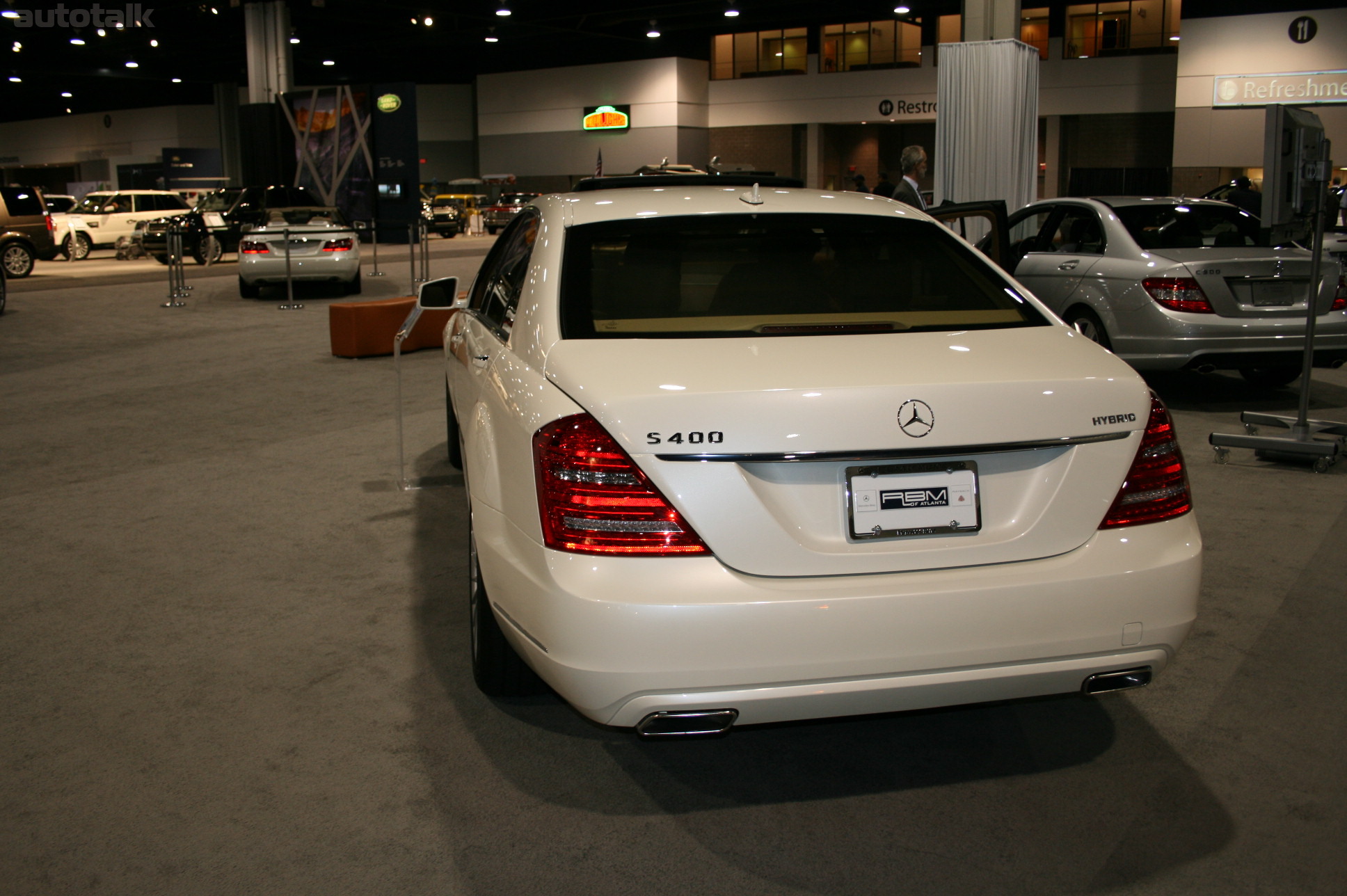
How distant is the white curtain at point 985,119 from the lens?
43.3 ft

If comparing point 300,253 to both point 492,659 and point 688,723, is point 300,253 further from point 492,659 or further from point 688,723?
point 688,723

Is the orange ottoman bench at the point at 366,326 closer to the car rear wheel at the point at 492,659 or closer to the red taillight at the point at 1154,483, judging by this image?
the car rear wheel at the point at 492,659

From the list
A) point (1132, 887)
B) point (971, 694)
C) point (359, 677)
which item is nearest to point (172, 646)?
point (359, 677)

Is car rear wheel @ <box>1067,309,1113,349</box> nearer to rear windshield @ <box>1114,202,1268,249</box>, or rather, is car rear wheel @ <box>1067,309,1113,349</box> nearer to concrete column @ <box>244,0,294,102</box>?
rear windshield @ <box>1114,202,1268,249</box>

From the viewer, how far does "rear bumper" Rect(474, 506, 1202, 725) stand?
2455 millimetres

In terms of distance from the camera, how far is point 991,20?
1352 centimetres

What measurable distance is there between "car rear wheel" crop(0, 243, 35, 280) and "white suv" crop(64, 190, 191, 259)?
19.6ft

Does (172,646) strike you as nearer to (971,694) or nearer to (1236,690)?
(971,694)

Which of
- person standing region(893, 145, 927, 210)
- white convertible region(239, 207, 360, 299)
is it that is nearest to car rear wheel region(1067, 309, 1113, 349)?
person standing region(893, 145, 927, 210)

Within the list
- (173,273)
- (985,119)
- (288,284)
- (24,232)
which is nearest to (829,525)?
(985,119)

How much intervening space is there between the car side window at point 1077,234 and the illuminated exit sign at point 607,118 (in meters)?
40.7

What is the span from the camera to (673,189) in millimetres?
3902

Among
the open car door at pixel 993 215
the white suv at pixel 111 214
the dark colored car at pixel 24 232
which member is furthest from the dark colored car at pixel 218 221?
the open car door at pixel 993 215

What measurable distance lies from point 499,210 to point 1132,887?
4175 cm
